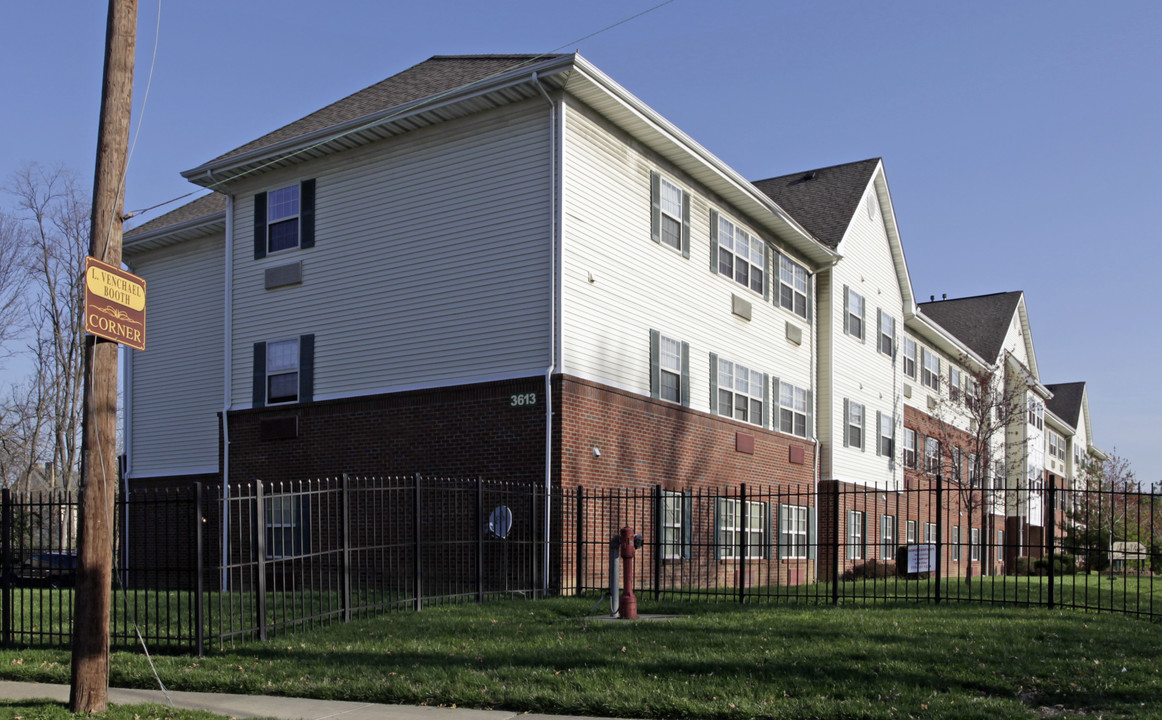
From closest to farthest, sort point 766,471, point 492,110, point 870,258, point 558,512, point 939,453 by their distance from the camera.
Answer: point 558,512
point 492,110
point 766,471
point 870,258
point 939,453

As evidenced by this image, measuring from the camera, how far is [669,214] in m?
20.6

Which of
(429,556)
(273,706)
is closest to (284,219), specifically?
(429,556)

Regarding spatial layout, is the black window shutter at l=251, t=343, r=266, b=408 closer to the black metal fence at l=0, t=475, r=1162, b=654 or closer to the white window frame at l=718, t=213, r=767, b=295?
the black metal fence at l=0, t=475, r=1162, b=654

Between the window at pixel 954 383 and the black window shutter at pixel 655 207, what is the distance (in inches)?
920

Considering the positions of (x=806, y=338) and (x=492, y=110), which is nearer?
(x=492, y=110)

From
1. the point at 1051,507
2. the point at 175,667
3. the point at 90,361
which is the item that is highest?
the point at 90,361

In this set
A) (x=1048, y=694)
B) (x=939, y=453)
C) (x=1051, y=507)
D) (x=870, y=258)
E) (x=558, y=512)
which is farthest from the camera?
(x=939, y=453)

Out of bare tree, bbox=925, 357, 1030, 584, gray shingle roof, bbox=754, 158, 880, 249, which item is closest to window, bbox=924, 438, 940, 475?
bare tree, bbox=925, 357, 1030, 584

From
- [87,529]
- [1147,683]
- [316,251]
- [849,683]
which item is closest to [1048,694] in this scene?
[1147,683]

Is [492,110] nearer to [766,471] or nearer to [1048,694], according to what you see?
[766,471]

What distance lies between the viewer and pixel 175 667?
1012 cm

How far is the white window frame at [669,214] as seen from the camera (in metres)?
20.2

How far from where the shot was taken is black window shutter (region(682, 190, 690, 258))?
20969mm

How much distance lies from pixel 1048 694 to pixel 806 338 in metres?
19.1
